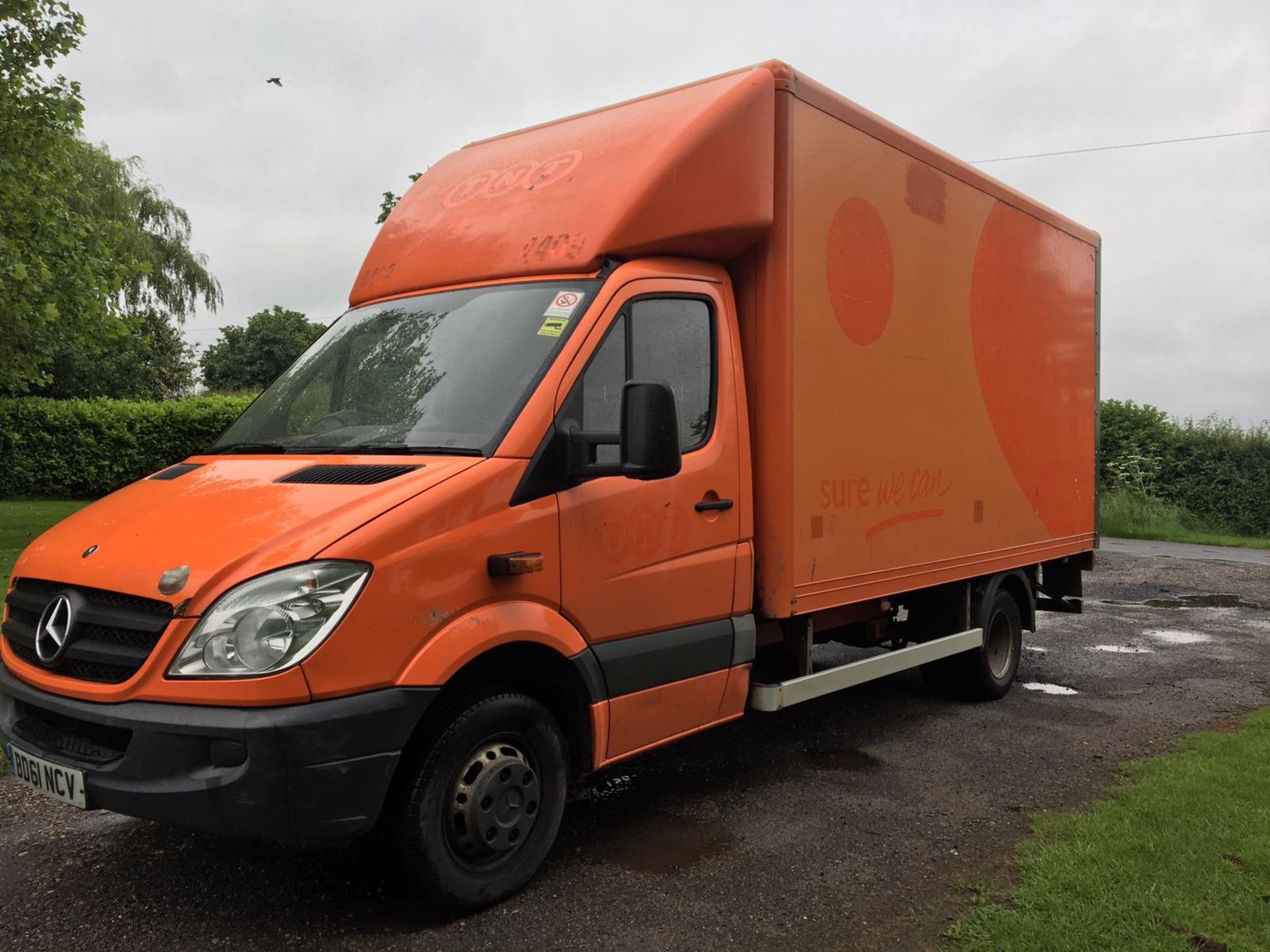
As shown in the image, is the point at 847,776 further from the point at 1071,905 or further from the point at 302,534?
the point at 302,534

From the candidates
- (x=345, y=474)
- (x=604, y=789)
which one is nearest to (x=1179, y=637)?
(x=604, y=789)

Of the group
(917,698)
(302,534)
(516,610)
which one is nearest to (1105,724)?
(917,698)

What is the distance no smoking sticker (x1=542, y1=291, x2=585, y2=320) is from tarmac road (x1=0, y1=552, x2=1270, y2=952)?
2.13 m

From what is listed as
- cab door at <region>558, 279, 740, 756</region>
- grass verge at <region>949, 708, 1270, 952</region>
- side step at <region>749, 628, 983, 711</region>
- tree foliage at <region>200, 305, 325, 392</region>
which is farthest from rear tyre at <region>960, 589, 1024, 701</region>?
tree foliage at <region>200, 305, 325, 392</region>

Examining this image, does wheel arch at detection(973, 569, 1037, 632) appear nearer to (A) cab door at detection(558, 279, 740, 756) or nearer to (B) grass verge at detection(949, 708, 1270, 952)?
(B) grass verge at detection(949, 708, 1270, 952)

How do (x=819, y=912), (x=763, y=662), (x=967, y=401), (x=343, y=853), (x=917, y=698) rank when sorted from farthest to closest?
(x=917, y=698) < (x=967, y=401) < (x=763, y=662) < (x=343, y=853) < (x=819, y=912)

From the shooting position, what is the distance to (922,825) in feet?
15.1

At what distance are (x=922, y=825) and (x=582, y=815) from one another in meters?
1.55

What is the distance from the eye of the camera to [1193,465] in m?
22.1

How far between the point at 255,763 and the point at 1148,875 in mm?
3309

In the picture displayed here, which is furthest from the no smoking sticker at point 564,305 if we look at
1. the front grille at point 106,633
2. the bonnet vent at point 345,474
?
the front grille at point 106,633

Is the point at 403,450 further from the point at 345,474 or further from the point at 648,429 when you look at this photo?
the point at 648,429

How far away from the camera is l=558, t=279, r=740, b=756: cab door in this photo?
3.92 m

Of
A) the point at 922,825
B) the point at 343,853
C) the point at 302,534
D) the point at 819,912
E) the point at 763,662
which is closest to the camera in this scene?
the point at 302,534
